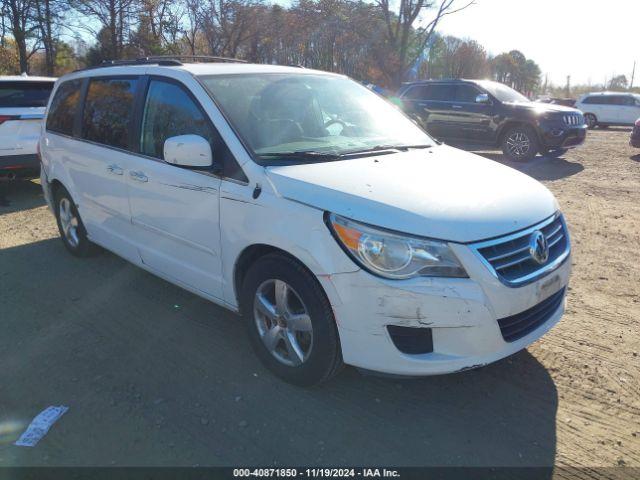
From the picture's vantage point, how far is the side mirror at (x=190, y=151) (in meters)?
3.13

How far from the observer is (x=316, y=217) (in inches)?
106

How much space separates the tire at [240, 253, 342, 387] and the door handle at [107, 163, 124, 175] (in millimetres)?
1656

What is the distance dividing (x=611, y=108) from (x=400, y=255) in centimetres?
2454

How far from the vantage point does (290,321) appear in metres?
2.98

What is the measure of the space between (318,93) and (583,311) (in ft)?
8.68

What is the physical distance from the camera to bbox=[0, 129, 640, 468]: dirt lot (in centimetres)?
261

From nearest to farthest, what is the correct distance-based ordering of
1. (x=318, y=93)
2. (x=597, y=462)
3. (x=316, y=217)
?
(x=597, y=462), (x=316, y=217), (x=318, y=93)

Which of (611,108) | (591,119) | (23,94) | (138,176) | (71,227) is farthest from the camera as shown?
(591,119)

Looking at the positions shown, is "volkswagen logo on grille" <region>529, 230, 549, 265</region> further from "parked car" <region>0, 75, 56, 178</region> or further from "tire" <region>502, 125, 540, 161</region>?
"tire" <region>502, 125, 540, 161</region>

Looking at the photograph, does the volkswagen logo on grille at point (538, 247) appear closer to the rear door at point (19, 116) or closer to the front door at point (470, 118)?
the rear door at point (19, 116)

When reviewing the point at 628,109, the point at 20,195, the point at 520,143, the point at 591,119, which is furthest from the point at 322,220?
the point at 628,109

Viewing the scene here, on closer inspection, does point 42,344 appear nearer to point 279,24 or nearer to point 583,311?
point 583,311

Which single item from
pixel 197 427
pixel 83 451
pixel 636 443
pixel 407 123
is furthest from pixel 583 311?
pixel 83 451

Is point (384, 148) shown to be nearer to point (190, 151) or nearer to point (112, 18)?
point (190, 151)
